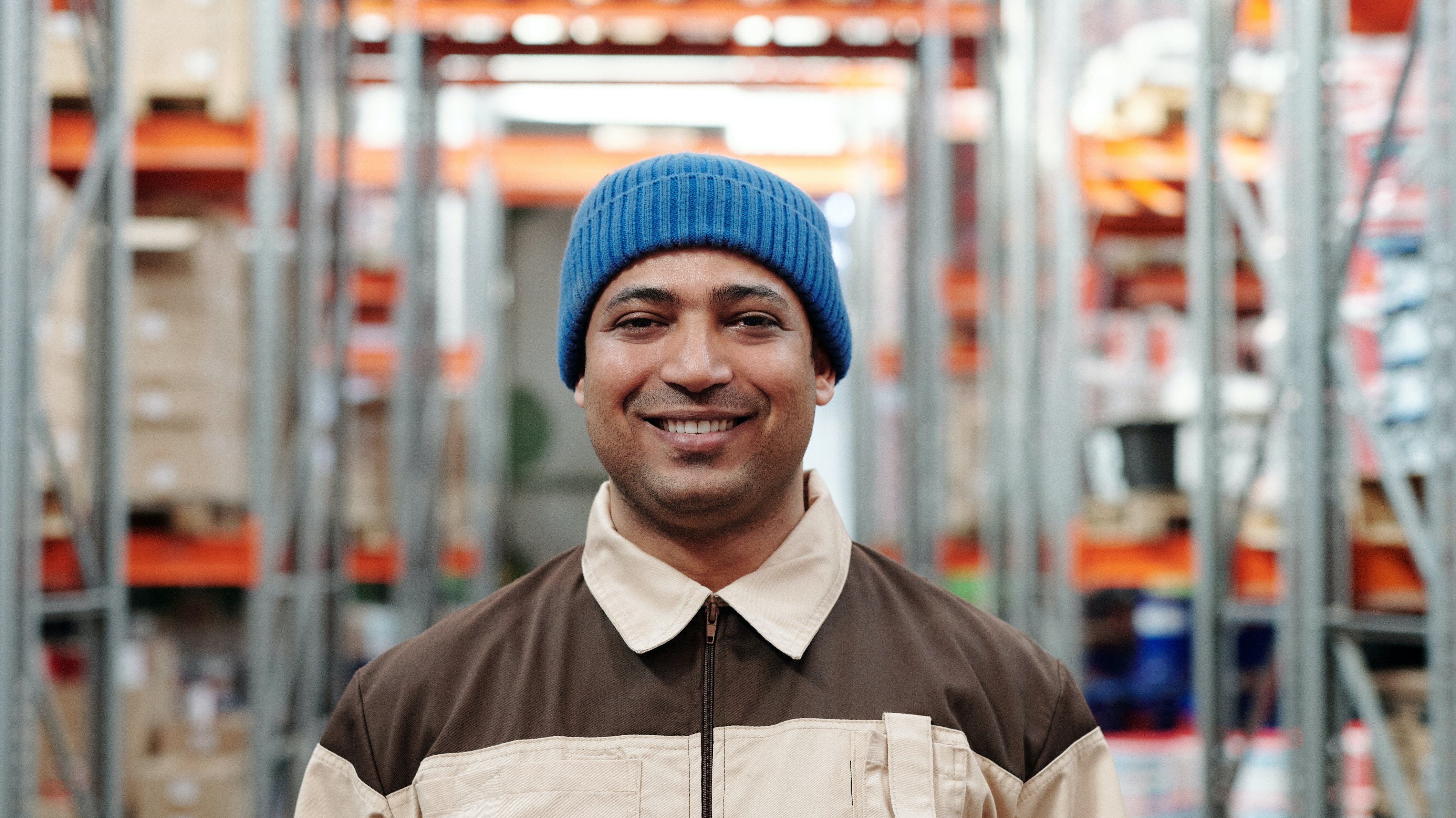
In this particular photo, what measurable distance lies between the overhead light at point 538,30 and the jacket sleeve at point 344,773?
5.46m

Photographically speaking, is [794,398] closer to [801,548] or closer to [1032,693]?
[801,548]

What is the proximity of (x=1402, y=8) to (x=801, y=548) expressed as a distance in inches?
123

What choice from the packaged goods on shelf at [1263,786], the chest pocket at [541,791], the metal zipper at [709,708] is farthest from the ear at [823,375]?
the packaged goods on shelf at [1263,786]

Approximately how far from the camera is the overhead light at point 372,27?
22.9 ft

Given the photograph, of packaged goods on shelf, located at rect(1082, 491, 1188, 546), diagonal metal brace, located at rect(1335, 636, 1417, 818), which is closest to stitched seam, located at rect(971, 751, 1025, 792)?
diagonal metal brace, located at rect(1335, 636, 1417, 818)

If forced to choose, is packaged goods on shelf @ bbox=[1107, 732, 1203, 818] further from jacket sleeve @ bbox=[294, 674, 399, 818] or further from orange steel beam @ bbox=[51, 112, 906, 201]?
jacket sleeve @ bbox=[294, 674, 399, 818]

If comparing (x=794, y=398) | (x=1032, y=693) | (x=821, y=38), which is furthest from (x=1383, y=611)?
(x=821, y=38)

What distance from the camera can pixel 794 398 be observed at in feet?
5.16

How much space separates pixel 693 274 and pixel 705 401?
17 centimetres

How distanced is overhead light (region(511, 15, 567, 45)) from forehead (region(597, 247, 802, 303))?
5.23 metres

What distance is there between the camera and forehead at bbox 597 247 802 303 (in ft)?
5.23

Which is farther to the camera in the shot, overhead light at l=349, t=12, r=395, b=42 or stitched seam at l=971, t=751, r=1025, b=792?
overhead light at l=349, t=12, r=395, b=42

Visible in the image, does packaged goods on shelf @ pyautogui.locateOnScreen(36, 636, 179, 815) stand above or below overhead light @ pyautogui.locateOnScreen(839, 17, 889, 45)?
below

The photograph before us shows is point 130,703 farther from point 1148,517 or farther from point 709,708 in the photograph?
point 709,708
